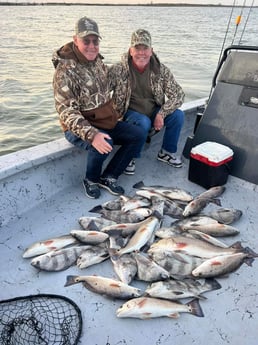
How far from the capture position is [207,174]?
135 inches

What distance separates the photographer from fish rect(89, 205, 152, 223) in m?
2.93

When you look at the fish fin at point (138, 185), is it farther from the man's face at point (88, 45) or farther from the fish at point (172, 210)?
the man's face at point (88, 45)

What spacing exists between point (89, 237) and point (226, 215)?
47.4 inches

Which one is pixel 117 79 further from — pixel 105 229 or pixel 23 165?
pixel 105 229

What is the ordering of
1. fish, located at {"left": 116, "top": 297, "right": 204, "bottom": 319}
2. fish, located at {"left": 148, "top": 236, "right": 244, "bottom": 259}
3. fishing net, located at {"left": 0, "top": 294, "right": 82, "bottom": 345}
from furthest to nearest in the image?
fish, located at {"left": 148, "top": 236, "right": 244, "bottom": 259}, fish, located at {"left": 116, "top": 297, "right": 204, "bottom": 319}, fishing net, located at {"left": 0, "top": 294, "right": 82, "bottom": 345}

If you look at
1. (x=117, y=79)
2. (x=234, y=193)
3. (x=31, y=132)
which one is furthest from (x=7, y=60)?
(x=234, y=193)

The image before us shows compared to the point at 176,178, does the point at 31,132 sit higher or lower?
lower

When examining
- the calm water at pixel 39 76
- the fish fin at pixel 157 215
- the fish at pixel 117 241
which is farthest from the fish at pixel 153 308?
the calm water at pixel 39 76

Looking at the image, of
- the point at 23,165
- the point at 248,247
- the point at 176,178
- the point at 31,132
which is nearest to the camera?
the point at 248,247

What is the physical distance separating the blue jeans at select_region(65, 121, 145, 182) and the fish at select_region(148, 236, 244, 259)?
102cm

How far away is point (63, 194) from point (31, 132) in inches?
218

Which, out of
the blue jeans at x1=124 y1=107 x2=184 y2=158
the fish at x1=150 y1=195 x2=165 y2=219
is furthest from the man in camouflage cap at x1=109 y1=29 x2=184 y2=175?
the fish at x1=150 y1=195 x2=165 y2=219

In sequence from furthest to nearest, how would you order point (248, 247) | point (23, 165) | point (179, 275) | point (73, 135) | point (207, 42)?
1. point (207, 42)
2. point (73, 135)
3. point (23, 165)
4. point (248, 247)
5. point (179, 275)

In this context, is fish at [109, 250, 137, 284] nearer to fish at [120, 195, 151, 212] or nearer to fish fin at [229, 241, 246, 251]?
fish at [120, 195, 151, 212]
